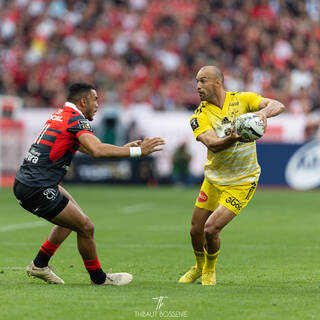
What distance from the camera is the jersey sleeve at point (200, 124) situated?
8914 millimetres

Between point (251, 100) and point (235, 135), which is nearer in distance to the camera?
point (235, 135)

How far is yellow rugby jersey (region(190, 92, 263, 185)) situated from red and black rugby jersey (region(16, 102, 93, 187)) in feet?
4.44

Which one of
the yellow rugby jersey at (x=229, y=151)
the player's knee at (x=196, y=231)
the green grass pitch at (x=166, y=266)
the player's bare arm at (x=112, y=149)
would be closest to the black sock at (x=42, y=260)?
the green grass pitch at (x=166, y=266)

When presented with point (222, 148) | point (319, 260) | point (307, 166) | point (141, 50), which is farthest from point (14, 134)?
point (222, 148)

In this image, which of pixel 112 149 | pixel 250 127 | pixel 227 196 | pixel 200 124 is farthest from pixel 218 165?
pixel 112 149

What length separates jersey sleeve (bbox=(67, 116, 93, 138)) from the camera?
8.33m

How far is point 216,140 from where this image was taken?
340 inches

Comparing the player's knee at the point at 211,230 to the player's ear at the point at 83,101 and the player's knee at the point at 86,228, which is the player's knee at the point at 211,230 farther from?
the player's ear at the point at 83,101

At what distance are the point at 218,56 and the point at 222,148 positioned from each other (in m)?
21.4

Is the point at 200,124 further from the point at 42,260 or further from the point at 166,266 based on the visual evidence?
the point at 166,266

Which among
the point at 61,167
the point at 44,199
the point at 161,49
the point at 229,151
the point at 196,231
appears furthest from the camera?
the point at 161,49

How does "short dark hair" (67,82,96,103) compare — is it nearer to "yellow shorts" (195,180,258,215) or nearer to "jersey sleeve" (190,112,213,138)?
"jersey sleeve" (190,112,213,138)

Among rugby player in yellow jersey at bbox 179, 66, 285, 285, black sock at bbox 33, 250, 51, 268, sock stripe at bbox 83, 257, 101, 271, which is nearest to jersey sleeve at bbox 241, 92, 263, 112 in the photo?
rugby player in yellow jersey at bbox 179, 66, 285, 285

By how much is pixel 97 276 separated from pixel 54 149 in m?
1.42
